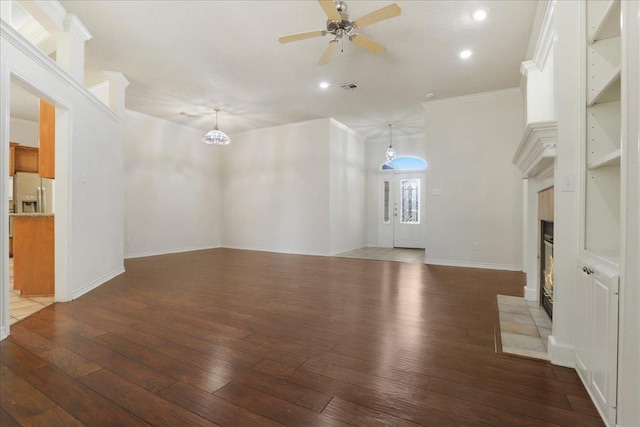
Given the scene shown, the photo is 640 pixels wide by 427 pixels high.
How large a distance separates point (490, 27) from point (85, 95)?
460cm

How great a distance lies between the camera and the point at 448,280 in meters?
4.35

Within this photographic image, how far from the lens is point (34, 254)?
3.52 metres

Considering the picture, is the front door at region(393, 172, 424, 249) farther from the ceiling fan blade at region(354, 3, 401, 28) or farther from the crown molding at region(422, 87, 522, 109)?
the ceiling fan blade at region(354, 3, 401, 28)

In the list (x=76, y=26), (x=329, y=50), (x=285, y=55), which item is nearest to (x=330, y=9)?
(x=329, y=50)

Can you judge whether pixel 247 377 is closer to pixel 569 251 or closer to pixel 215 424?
pixel 215 424

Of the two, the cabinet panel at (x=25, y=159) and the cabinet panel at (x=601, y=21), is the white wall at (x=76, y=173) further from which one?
the cabinet panel at (x=25, y=159)

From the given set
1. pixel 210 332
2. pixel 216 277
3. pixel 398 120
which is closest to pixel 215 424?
pixel 210 332

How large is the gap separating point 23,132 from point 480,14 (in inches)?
360

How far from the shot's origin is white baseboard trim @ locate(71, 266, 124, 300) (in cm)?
338

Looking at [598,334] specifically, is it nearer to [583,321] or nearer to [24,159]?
[583,321]

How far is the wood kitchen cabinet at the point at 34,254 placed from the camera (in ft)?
11.4

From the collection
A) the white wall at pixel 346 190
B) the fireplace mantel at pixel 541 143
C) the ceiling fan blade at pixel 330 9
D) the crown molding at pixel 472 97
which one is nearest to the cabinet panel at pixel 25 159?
the white wall at pixel 346 190

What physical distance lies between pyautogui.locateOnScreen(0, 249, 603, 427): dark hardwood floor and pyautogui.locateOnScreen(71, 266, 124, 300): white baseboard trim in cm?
14

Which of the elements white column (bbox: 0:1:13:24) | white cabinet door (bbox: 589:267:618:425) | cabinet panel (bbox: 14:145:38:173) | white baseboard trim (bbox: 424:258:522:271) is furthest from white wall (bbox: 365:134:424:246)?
cabinet panel (bbox: 14:145:38:173)
